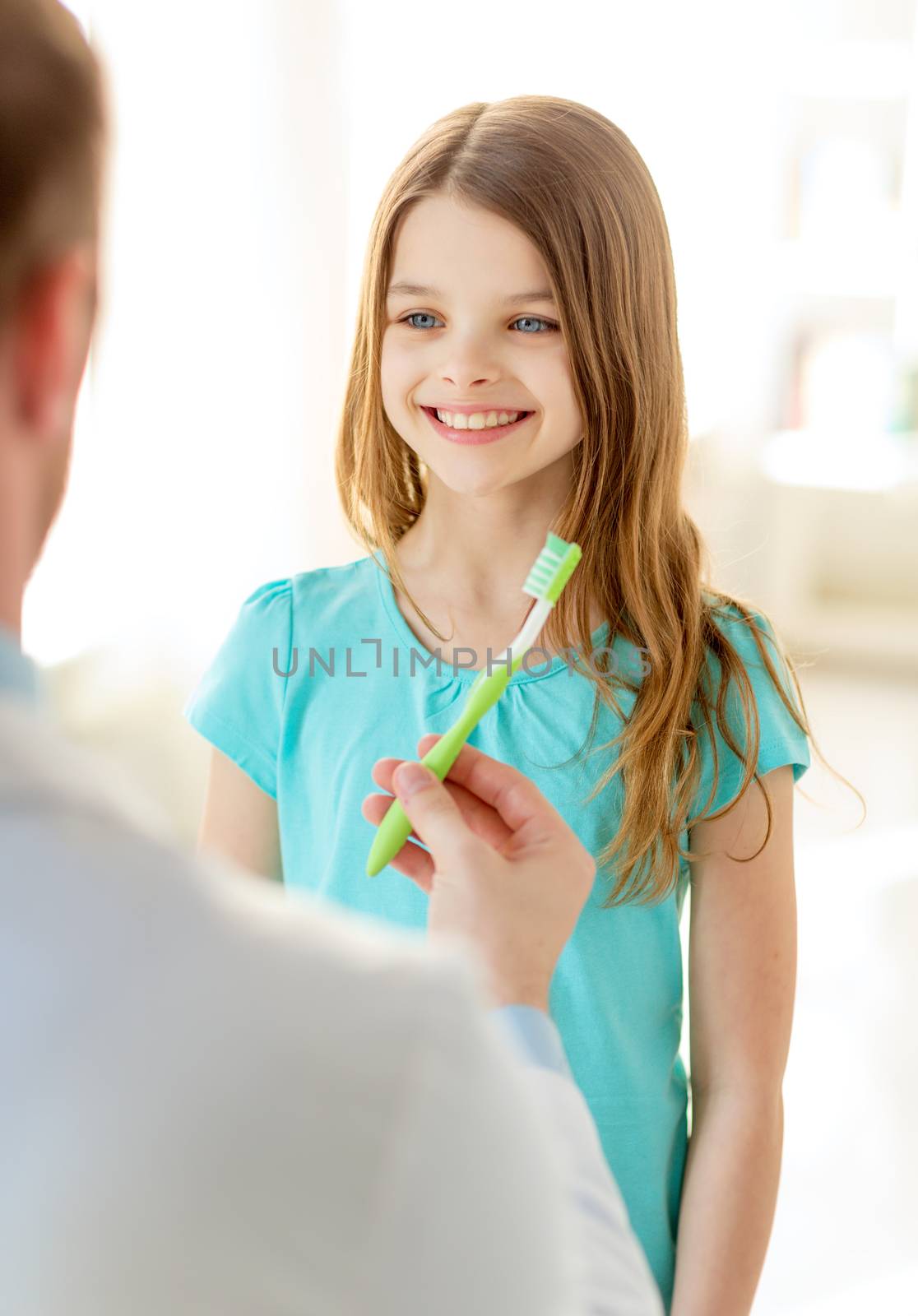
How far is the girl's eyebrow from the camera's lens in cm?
84

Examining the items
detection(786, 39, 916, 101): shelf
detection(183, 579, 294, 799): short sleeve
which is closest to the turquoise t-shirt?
detection(183, 579, 294, 799): short sleeve

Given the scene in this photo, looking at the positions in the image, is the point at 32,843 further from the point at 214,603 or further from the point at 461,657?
the point at 214,603

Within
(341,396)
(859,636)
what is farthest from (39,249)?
(859,636)

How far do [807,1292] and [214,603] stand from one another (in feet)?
4.41

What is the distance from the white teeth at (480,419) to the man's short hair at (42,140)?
1.70ft

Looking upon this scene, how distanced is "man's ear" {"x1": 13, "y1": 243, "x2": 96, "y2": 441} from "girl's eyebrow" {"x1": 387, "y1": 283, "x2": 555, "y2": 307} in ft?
1.68

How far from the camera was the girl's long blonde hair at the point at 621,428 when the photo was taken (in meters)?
0.84

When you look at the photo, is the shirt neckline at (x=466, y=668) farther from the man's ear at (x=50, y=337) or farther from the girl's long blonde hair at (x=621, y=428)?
the man's ear at (x=50, y=337)

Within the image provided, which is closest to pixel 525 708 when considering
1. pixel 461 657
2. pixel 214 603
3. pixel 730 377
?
pixel 461 657

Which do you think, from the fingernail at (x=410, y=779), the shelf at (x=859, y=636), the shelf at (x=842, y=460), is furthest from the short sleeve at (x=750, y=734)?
the shelf at (x=842, y=460)

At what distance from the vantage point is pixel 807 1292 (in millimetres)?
1592

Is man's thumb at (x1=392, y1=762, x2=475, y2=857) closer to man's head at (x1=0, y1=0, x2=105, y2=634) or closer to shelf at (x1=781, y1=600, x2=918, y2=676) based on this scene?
man's head at (x1=0, y1=0, x2=105, y2=634)

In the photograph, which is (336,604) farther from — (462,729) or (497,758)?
(462,729)

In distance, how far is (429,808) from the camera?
57cm
